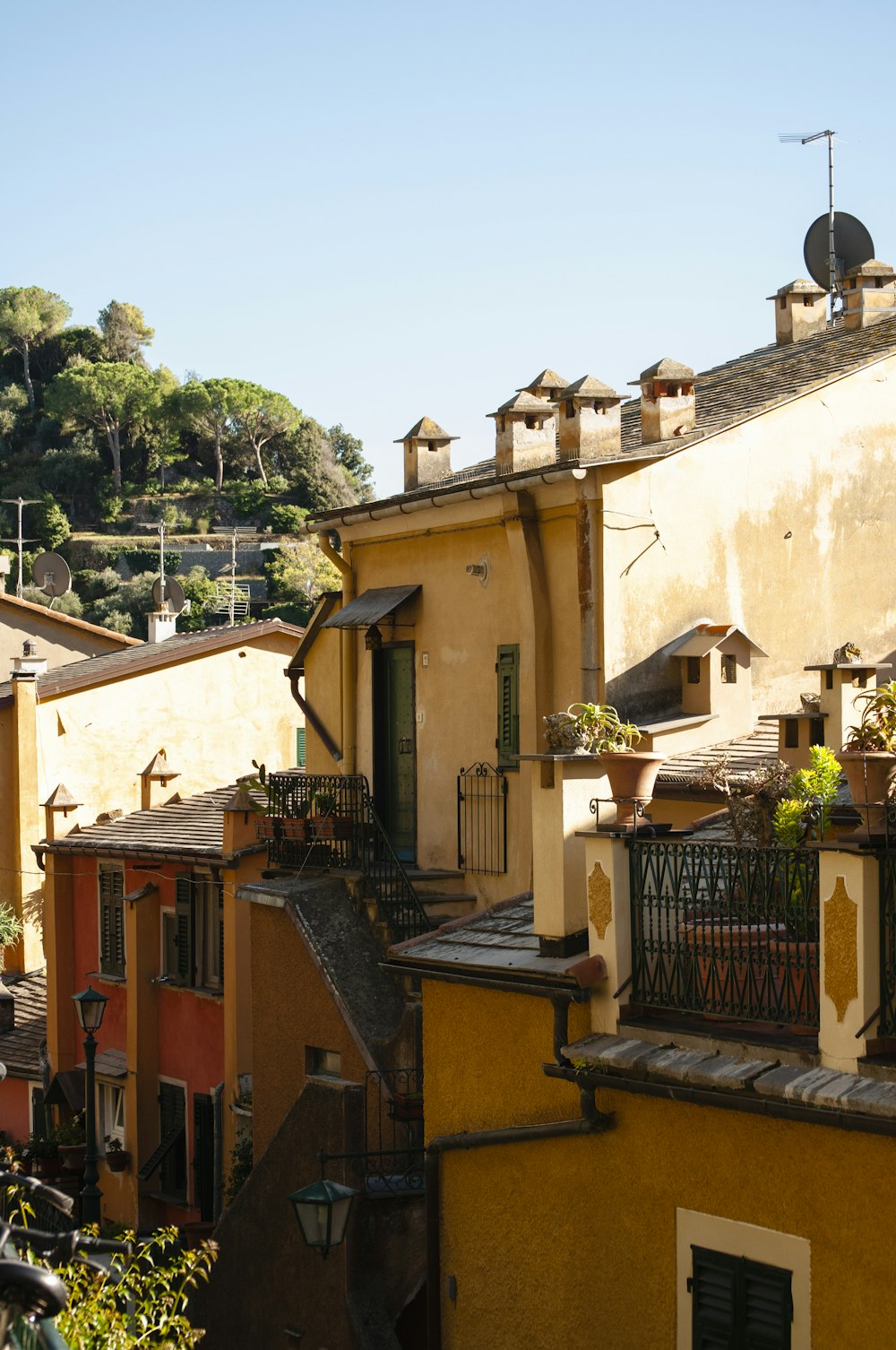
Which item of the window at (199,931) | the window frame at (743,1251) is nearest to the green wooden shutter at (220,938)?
the window at (199,931)

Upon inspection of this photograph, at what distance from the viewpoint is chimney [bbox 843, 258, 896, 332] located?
58.5 feet

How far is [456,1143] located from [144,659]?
19934 millimetres

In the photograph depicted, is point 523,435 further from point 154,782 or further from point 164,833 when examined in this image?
point 154,782

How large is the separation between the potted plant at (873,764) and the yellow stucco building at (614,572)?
5551 mm

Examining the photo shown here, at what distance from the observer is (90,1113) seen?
15.7 m

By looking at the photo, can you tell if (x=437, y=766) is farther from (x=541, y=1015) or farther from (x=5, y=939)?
(x=5, y=939)

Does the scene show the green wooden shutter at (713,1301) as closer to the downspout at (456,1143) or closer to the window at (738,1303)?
the window at (738,1303)

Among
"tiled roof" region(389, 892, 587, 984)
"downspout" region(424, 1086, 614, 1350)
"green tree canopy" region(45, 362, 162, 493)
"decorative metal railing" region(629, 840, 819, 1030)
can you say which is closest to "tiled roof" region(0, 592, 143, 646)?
"tiled roof" region(389, 892, 587, 984)

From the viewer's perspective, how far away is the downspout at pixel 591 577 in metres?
14.1

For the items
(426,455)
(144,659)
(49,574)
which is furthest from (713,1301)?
(49,574)

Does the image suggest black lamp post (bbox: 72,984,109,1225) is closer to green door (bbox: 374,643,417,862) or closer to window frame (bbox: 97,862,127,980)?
green door (bbox: 374,643,417,862)

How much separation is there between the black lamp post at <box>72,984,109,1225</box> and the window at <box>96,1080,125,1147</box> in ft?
16.4

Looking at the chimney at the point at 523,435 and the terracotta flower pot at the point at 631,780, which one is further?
the chimney at the point at 523,435

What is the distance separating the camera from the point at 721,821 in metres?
11.3
